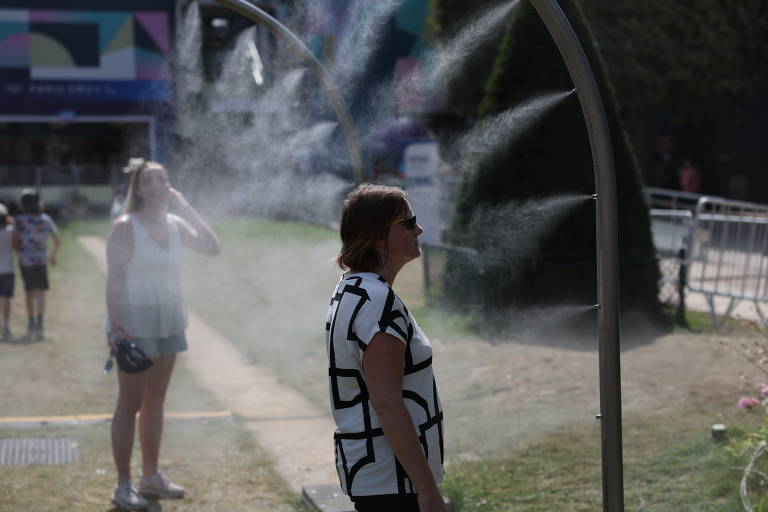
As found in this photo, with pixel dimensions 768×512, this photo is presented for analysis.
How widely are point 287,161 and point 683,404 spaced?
5.66 meters

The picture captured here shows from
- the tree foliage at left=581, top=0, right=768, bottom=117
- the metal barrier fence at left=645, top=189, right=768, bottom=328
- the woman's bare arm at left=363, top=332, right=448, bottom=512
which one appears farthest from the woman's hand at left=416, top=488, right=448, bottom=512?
the tree foliage at left=581, top=0, right=768, bottom=117

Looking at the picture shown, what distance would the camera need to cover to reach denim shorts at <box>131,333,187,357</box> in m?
4.83

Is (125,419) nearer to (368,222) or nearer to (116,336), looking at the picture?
(116,336)

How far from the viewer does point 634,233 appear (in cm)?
988

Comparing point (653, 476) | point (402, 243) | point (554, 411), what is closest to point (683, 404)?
point (554, 411)

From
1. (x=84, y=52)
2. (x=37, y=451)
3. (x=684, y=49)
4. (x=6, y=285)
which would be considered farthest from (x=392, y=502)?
(x=84, y=52)

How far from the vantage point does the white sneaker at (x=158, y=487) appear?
5098 millimetres

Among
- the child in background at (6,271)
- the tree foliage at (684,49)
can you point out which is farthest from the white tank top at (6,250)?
the tree foliage at (684,49)

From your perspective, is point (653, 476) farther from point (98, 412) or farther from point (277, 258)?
point (277, 258)

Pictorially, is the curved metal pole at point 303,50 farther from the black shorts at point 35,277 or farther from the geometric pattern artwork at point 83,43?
the geometric pattern artwork at point 83,43

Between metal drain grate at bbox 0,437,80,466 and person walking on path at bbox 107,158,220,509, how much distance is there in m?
1.06

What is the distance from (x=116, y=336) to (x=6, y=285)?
247 inches

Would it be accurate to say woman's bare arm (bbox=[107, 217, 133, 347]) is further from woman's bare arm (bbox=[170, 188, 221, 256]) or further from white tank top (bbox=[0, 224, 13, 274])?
white tank top (bbox=[0, 224, 13, 274])

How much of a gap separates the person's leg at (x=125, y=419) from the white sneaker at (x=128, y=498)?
7 cm
